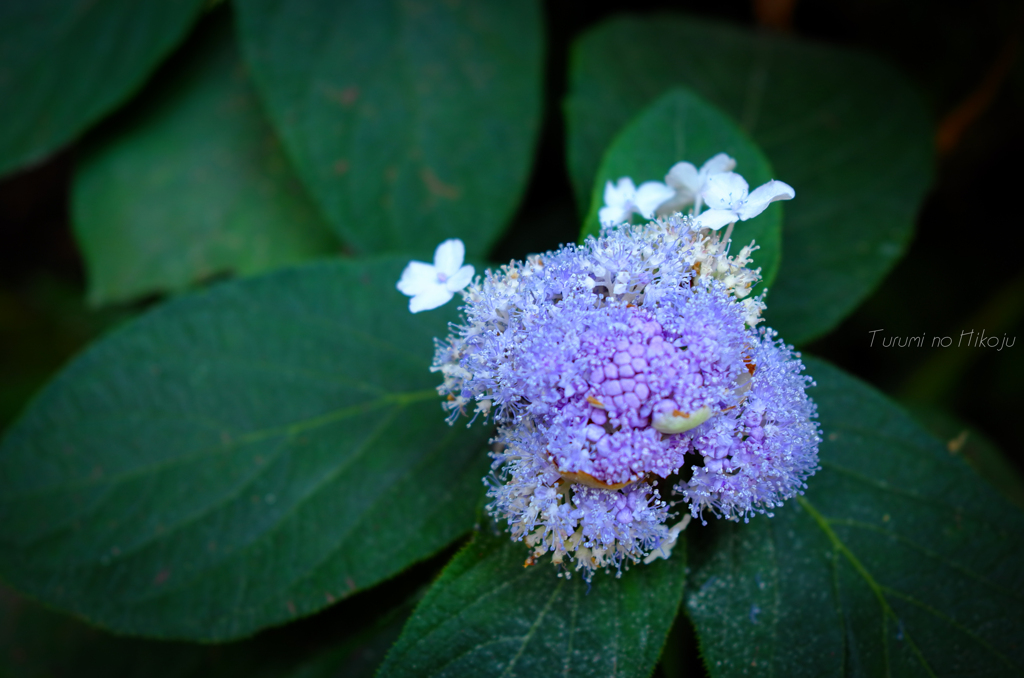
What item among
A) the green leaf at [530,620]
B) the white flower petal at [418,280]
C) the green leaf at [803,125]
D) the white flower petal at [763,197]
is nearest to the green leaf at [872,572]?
the green leaf at [530,620]

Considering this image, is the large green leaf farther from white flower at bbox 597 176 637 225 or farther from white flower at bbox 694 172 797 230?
white flower at bbox 694 172 797 230

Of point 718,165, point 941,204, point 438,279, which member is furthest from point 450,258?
point 941,204

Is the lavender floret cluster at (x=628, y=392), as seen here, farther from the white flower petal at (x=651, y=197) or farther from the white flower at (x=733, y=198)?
the white flower petal at (x=651, y=197)

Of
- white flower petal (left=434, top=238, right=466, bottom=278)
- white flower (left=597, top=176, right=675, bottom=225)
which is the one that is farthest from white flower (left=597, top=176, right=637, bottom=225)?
white flower petal (left=434, top=238, right=466, bottom=278)

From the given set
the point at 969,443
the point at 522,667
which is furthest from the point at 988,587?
the point at 522,667

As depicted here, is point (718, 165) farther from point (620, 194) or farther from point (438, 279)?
point (438, 279)

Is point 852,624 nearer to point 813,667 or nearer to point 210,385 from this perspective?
point 813,667
